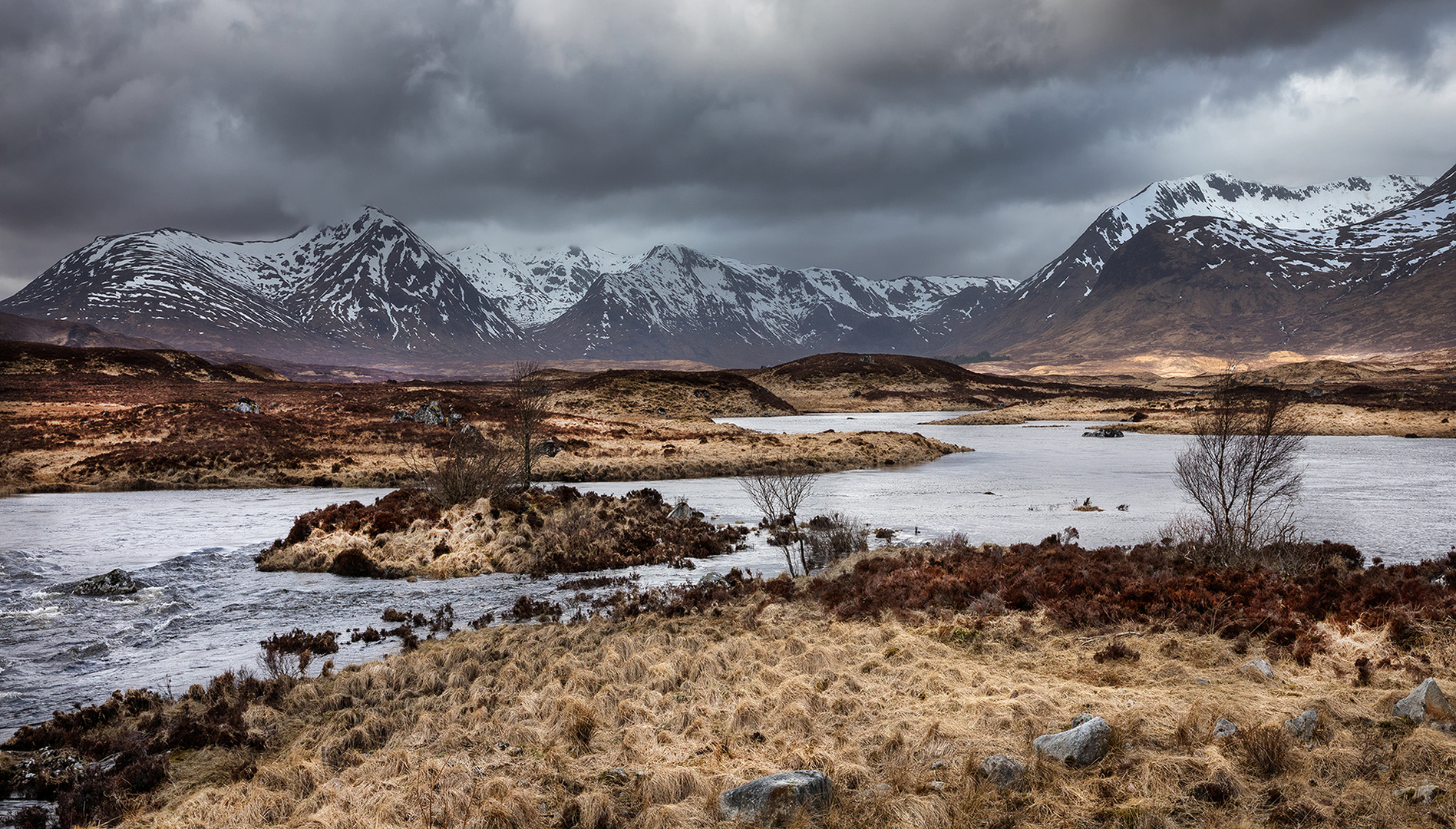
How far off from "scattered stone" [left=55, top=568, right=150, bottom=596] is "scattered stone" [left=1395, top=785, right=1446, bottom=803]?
2216cm

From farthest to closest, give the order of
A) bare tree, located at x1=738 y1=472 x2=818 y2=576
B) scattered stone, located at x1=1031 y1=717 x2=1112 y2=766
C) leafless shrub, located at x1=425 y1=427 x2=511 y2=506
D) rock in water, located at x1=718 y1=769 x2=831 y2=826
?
leafless shrub, located at x1=425 y1=427 x2=511 y2=506 → bare tree, located at x1=738 y1=472 x2=818 y2=576 → scattered stone, located at x1=1031 y1=717 x2=1112 y2=766 → rock in water, located at x1=718 y1=769 x2=831 y2=826

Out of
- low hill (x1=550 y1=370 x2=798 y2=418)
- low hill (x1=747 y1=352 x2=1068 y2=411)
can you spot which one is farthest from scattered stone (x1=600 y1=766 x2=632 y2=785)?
low hill (x1=747 y1=352 x2=1068 y2=411)

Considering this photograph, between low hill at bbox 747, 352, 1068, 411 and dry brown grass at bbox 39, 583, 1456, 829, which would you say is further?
low hill at bbox 747, 352, 1068, 411

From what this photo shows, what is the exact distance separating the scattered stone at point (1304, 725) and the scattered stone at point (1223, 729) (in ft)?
1.57

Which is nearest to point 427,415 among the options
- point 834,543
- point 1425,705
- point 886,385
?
point 834,543

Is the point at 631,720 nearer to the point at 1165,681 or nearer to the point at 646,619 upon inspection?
the point at 646,619

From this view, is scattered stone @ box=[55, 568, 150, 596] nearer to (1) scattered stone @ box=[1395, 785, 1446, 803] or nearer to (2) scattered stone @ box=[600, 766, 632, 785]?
(2) scattered stone @ box=[600, 766, 632, 785]

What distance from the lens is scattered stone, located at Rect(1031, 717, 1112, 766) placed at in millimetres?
7438

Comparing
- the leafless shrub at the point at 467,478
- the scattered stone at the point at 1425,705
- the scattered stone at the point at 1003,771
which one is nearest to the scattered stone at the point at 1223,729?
the scattered stone at the point at 1425,705

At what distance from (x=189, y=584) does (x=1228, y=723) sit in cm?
2136

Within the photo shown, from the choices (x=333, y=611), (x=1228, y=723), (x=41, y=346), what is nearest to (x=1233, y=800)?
(x=1228, y=723)

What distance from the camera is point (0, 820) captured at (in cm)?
777

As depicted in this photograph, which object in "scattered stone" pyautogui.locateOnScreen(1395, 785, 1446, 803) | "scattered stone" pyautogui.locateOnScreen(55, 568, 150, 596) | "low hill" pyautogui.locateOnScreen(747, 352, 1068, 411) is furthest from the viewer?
"low hill" pyautogui.locateOnScreen(747, 352, 1068, 411)

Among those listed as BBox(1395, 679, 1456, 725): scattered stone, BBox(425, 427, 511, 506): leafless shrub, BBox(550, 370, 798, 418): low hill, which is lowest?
BBox(1395, 679, 1456, 725): scattered stone
